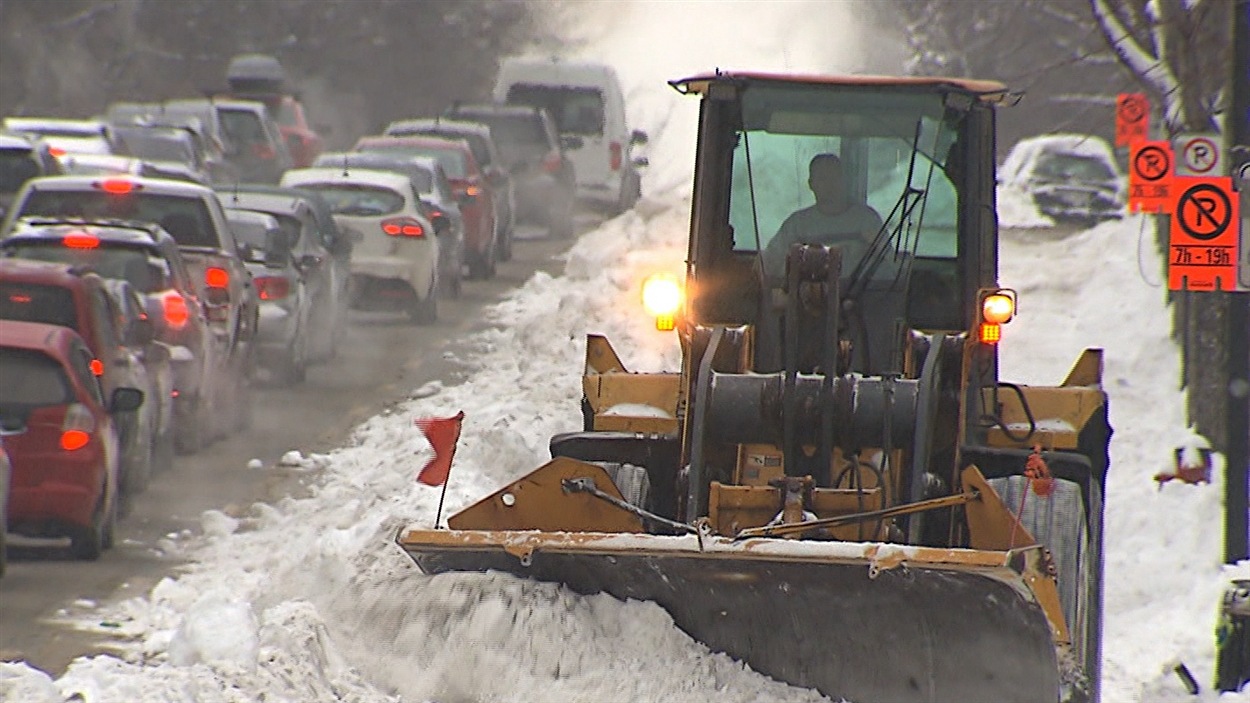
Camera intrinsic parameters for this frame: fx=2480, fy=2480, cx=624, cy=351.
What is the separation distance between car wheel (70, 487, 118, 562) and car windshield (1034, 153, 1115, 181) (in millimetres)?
29847

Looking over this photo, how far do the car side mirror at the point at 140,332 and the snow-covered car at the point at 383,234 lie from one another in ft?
29.9

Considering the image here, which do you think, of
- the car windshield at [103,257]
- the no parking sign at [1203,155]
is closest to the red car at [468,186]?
the car windshield at [103,257]

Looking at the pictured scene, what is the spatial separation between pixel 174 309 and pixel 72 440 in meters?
3.63

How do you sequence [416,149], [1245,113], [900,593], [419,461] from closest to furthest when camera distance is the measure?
[900,593], [1245,113], [419,461], [416,149]

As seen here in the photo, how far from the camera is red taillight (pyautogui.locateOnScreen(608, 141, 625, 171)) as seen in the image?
119ft

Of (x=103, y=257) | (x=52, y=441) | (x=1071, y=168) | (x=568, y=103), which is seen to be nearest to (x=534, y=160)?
(x=568, y=103)

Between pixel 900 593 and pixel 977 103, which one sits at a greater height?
pixel 977 103

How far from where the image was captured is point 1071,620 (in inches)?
328

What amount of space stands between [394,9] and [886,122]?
46.3 meters

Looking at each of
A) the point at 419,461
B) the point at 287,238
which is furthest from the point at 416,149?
the point at 419,461

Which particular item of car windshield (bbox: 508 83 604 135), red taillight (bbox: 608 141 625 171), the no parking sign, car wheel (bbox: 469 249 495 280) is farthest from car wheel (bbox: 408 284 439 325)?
car windshield (bbox: 508 83 604 135)

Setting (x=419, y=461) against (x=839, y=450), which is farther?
(x=419, y=461)

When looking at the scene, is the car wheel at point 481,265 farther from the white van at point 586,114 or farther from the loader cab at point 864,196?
the loader cab at point 864,196

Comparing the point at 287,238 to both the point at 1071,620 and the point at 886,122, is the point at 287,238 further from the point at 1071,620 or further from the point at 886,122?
the point at 1071,620
